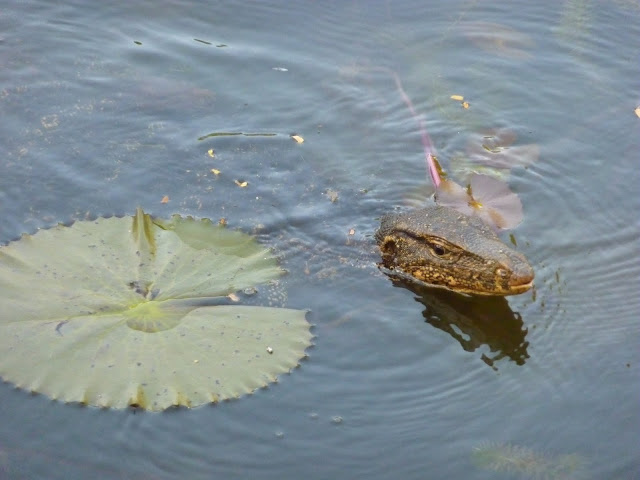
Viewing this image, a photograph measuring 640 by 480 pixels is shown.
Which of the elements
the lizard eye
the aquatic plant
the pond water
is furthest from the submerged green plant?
the aquatic plant

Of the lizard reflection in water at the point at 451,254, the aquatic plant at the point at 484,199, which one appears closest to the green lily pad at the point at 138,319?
the lizard reflection in water at the point at 451,254

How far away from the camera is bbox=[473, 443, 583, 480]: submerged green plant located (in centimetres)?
458

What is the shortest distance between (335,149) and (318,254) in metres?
1.18

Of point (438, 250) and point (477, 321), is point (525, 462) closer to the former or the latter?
point (477, 321)

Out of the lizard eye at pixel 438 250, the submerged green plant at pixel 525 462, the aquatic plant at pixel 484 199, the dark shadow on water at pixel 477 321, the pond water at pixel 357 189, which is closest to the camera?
the submerged green plant at pixel 525 462

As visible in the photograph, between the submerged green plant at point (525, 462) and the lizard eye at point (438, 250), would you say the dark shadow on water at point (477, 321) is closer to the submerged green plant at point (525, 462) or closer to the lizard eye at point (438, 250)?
the lizard eye at point (438, 250)

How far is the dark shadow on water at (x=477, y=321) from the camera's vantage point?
5441mm

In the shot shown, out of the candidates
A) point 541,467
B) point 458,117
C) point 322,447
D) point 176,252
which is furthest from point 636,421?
point 458,117

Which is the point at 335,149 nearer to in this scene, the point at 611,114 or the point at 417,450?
the point at 611,114

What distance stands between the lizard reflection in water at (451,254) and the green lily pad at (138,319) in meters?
0.85

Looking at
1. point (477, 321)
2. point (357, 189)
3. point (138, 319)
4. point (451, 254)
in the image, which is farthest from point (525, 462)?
point (357, 189)

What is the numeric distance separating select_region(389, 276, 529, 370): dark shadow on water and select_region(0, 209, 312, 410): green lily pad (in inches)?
35.4

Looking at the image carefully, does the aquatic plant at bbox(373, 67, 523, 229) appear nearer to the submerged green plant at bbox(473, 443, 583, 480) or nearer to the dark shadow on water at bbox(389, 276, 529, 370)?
the dark shadow on water at bbox(389, 276, 529, 370)

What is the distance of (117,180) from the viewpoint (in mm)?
6609
